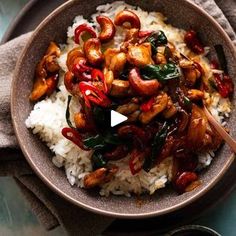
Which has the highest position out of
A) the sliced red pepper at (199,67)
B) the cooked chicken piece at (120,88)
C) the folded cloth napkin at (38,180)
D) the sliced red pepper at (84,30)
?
the sliced red pepper at (84,30)

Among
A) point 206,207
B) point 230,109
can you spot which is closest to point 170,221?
point 206,207

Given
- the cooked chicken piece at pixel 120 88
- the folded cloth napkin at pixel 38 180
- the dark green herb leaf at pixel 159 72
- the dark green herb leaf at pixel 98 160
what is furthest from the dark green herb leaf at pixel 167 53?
the dark green herb leaf at pixel 98 160

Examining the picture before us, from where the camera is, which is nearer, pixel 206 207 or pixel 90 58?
pixel 90 58

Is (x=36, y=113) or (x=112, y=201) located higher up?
(x=36, y=113)

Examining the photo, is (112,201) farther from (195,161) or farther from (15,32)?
(15,32)

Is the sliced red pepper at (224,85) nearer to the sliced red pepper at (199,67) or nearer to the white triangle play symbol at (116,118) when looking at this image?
the sliced red pepper at (199,67)
